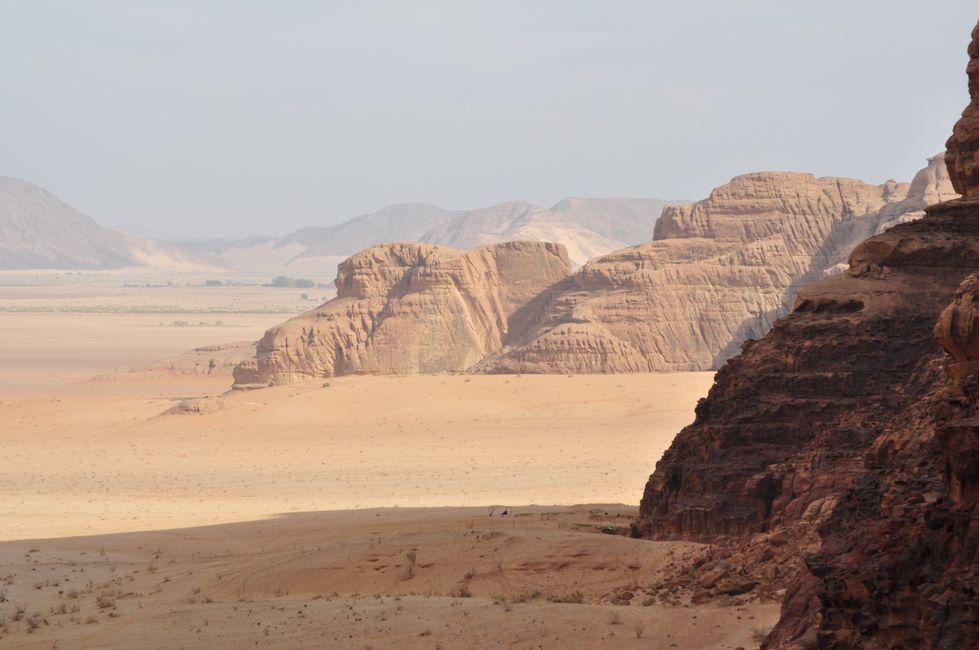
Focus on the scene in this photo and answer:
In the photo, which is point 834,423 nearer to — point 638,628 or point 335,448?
point 638,628

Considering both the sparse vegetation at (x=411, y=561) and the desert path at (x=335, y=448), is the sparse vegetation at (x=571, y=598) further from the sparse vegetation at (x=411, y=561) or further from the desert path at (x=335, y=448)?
the desert path at (x=335, y=448)

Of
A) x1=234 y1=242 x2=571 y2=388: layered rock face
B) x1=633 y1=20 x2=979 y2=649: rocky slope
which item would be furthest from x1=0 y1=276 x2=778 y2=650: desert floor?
x1=234 y1=242 x2=571 y2=388: layered rock face

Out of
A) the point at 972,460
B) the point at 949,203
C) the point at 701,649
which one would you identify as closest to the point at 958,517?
the point at 972,460

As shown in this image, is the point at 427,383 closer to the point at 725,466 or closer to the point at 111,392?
the point at 111,392

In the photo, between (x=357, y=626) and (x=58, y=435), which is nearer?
(x=357, y=626)

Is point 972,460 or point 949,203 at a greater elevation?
point 949,203

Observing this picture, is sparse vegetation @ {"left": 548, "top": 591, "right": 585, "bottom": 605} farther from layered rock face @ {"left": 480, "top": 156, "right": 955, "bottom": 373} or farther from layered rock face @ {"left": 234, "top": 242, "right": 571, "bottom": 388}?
layered rock face @ {"left": 234, "top": 242, "right": 571, "bottom": 388}

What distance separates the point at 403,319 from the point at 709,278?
10.7 metres

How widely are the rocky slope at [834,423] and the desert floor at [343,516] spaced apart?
0.99 metres

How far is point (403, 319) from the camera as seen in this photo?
5244 cm

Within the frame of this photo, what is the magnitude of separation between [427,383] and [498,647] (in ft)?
116

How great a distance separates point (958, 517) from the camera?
9711 millimetres

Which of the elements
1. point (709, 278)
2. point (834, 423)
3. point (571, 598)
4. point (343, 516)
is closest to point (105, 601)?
point (571, 598)

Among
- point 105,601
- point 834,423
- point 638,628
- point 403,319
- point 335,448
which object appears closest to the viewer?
point 638,628
